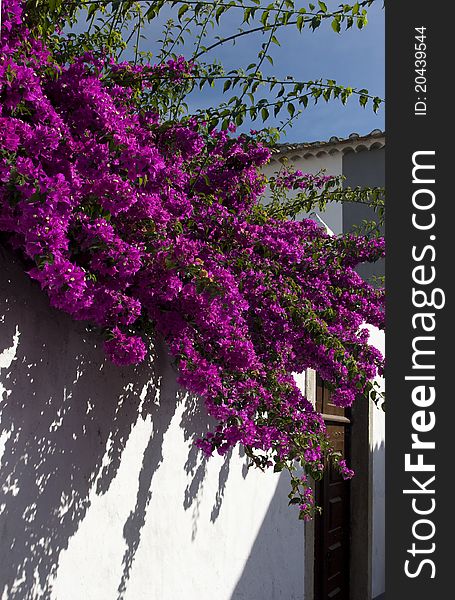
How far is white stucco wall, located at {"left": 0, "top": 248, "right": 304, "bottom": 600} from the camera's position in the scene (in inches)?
112

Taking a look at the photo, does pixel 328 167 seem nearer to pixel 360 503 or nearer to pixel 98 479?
pixel 360 503

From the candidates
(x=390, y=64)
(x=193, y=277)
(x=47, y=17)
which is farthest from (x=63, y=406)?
(x=390, y=64)

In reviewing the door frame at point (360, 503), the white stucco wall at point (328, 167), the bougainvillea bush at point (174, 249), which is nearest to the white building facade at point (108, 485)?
the bougainvillea bush at point (174, 249)

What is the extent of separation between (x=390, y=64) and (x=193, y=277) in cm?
131

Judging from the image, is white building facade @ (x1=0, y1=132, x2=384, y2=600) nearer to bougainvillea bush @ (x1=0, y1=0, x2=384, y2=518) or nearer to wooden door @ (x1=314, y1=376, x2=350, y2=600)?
bougainvillea bush @ (x1=0, y1=0, x2=384, y2=518)

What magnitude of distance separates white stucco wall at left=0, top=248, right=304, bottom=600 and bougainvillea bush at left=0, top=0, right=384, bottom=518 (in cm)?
28

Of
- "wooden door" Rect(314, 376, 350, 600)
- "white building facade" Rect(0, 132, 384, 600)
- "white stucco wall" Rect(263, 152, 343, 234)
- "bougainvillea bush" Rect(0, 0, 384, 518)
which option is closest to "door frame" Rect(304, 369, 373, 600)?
"wooden door" Rect(314, 376, 350, 600)

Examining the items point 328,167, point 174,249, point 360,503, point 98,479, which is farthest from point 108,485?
point 328,167

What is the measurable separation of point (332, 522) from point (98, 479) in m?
4.29

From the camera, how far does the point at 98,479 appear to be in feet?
10.8

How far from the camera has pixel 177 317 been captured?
9.97 feet

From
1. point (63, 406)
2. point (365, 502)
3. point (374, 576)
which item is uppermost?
point (63, 406)

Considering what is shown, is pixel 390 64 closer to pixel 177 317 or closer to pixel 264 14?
pixel 264 14

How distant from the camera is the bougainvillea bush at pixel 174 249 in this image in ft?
8.07
